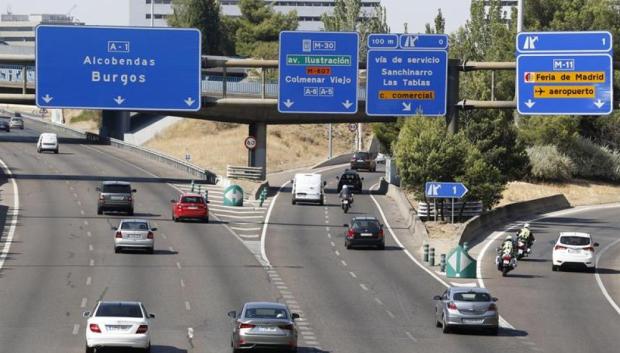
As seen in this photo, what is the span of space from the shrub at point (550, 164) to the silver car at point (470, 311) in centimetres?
6682

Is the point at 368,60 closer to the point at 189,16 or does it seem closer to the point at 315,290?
the point at 315,290

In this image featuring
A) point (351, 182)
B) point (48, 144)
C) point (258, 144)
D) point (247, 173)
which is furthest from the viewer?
point (48, 144)

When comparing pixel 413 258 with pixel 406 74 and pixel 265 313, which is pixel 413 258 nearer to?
pixel 406 74

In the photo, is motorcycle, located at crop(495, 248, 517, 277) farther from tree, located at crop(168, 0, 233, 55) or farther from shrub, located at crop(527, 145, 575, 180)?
tree, located at crop(168, 0, 233, 55)

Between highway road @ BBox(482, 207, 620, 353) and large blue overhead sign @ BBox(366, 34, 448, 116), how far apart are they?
7.34m

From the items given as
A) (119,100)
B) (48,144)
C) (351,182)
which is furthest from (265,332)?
(48,144)

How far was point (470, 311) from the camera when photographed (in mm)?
35844

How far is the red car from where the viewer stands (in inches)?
2687

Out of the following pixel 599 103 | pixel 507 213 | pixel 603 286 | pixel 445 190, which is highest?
pixel 599 103

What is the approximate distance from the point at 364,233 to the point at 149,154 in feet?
189

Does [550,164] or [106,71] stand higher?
[106,71]

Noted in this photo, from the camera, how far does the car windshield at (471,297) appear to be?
35.9 metres

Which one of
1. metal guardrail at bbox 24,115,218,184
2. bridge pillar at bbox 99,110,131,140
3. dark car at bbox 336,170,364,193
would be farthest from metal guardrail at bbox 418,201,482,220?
bridge pillar at bbox 99,110,131,140

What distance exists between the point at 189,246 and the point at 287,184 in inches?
1757
